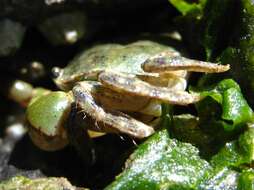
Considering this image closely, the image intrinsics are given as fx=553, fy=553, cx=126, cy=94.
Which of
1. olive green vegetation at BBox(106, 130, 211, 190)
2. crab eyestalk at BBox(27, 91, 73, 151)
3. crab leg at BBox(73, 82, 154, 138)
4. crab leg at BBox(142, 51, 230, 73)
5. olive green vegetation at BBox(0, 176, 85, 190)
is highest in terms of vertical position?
crab leg at BBox(142, 51, 230, 73)

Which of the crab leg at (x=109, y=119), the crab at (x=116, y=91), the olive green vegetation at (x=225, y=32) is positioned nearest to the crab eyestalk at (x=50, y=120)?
the crab at (x=116, y=91)

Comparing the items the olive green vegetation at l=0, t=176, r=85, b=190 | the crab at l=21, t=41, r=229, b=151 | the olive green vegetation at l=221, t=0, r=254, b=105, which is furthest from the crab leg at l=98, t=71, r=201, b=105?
the olive green vegetation at l=0, t=176, r=85, b=190

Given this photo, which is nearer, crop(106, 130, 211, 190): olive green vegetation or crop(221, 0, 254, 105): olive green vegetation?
crop(106, 130, 211, 190): olive green vegetation

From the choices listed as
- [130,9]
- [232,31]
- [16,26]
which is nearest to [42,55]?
[16,26]

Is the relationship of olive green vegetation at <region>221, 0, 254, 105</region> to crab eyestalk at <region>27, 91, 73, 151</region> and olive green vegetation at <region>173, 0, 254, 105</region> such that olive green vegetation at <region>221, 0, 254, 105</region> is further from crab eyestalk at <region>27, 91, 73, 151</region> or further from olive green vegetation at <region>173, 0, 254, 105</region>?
crab eyestalk at <region>27, 91, 73, 151</region>

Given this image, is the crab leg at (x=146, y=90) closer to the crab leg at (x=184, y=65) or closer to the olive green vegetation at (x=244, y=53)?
the crab leg at (x=184, y=65)

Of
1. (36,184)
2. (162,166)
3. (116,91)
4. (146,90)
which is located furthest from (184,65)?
(36,184)

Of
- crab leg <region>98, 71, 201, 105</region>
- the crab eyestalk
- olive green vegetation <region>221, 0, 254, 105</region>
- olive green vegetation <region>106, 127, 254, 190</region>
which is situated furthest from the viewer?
the crab eyestalk
